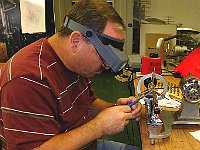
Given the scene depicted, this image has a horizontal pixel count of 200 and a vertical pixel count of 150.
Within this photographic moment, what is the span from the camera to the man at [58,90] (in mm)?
816

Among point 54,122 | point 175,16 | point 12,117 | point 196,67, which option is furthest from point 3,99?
point 175,16

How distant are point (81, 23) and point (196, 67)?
772 millimetres

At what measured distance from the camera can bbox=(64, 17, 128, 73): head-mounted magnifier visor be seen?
0.91 meters

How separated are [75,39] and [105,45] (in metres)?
0.12

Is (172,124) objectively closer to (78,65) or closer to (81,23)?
(78,65)

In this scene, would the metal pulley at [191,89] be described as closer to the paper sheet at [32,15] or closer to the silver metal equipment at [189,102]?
the silver metal equipment at [189,102]

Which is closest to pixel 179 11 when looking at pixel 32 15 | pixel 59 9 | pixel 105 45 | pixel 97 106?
pixel 59 9

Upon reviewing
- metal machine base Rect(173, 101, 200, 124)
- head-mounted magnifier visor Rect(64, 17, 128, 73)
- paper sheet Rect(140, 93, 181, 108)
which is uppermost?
head-mounted magnifier visor Rect(64, 17, 128, 73)

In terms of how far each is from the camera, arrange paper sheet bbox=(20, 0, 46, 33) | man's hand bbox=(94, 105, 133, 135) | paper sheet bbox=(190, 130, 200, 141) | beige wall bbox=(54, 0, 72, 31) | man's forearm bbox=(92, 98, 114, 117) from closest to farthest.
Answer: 1. man's hand bbox=(94, 105, 133, 135)
2. paper sheet bbox=(190, 130, 200, 141)
3. man's forearm bbox=(92, 98, 114, 117)
4. paper sheet bbox=(20, 0, 46, 33)
5. beige wall bbox=(54, 0, 72, 31)

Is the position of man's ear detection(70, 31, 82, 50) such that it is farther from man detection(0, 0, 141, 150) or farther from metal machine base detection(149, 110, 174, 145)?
metal machine base detection(149, 110, 174, 145)

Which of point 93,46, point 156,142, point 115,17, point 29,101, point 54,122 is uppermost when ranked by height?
point 115,17

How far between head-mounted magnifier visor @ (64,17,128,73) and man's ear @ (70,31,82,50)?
0.02 m

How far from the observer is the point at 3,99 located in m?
0.83

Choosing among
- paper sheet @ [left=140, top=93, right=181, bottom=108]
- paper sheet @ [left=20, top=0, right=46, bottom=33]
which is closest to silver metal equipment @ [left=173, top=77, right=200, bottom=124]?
paper sheet @ [left=140, top=93, right=181, bottom=108]
